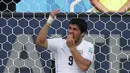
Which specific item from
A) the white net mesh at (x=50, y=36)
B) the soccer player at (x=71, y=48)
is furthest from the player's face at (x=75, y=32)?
the white net mesh at (x=50, y=36)

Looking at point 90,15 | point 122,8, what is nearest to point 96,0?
point 122,8

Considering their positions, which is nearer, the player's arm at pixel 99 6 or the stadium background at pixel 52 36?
the stadium background at pixel 52 36

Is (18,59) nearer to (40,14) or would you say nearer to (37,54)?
(37,54)

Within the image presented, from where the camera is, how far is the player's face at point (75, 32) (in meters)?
1.78

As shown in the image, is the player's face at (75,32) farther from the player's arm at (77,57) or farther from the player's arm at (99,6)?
the player's arm at (99,6)

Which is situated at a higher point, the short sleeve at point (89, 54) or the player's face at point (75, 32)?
the player's face at point (75, 32)

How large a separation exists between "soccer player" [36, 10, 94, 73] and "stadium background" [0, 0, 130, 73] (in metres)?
0.23

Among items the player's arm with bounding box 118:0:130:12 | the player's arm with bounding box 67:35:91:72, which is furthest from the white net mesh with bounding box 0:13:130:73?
the player's arm with bounding box 67:35:91:72

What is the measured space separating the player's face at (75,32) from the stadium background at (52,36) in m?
0.25

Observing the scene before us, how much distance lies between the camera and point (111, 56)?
6.83 ft

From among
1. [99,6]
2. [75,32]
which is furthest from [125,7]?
[75,32]

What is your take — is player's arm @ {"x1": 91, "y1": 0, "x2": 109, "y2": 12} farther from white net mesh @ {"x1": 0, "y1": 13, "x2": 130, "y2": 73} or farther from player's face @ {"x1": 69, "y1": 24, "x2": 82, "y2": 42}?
player's face @ {"x1": 69, "y1": 24, "x2": 82, "y2": 42}

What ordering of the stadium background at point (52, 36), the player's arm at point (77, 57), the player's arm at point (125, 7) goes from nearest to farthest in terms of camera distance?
1. the player's arm at point (77, 57)
2. the stadium background at point (52, 36)
3. the player's arm at point (125, 7)

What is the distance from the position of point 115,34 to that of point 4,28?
1.75 feet
